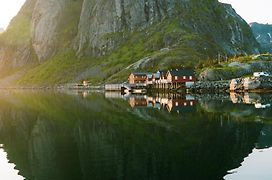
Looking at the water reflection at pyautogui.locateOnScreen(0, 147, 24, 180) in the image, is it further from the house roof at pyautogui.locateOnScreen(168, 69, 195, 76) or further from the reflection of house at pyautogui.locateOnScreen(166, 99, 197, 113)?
the house roof at pyautogui.locateOnScreen(168, 69, 195, 76)

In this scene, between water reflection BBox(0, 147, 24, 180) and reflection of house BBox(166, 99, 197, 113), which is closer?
water reflection BBox(0, 147, 24, 180)

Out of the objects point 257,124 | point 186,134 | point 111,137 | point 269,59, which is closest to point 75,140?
point 111,137

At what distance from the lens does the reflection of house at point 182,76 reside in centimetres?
17975

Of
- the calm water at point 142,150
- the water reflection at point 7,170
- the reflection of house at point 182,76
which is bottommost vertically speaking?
the water reflection at point 7,170

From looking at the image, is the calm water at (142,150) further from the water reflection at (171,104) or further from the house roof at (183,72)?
the house roof at (183,72)

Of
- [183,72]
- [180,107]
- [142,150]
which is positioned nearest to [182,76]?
[183,72]

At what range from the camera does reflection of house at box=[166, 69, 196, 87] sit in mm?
179750

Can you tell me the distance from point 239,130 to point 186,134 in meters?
7.18

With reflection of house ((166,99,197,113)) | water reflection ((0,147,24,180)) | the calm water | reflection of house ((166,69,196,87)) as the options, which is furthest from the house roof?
water reflection ((0,147,24,180))

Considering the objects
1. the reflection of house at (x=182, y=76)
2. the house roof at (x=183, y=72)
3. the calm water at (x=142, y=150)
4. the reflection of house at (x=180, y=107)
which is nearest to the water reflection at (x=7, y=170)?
the calm water at (x=142, y=150)

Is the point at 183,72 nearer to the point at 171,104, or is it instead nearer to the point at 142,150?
the point at 171,104

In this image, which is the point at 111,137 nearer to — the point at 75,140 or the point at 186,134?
the point at 75,140

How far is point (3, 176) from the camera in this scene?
33500mm

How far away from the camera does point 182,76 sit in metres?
181
